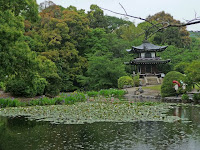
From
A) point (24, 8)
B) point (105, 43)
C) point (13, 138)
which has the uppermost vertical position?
point (105, 43)

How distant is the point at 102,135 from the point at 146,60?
3314cm

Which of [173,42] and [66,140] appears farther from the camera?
[173,42]

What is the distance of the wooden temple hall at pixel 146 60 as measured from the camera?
1620 inches

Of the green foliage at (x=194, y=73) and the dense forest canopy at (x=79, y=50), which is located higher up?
the dense forest canopy at (x=79, y=50)

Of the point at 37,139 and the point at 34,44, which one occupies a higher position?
the point at 34,44

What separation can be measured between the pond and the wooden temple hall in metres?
29.3

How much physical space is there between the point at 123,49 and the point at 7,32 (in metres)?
36.0

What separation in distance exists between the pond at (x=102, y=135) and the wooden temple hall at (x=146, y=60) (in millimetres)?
29331

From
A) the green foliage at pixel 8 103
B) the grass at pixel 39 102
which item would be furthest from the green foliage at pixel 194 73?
the green foliage at pixel 8 103

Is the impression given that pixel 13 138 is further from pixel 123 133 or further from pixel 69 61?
pixel 69 61

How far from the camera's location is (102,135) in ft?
30.5

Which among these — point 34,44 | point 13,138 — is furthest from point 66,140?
point 34,44

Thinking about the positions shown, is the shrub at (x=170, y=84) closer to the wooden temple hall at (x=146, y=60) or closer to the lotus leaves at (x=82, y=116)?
the lotus leaves at (x=82, y=116)

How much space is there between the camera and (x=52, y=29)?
129ft
